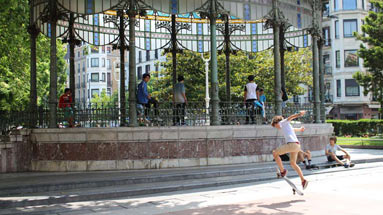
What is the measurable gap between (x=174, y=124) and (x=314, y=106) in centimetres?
735

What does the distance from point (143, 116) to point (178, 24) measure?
9591mm

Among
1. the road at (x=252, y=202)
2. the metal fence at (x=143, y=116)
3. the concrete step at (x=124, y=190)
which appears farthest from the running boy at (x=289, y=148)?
the metal fence at (x=143, y=116)

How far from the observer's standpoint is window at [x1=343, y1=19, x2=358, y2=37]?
52156 mm

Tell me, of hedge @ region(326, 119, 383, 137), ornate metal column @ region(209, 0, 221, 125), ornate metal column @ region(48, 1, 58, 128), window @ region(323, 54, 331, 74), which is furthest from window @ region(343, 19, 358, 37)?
ornate metal column @ region(48, 1, 58, 128)

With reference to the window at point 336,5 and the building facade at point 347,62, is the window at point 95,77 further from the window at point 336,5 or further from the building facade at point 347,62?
the window at point 336,5

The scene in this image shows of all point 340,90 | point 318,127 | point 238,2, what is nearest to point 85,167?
point 238,2

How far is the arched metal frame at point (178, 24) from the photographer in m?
15.4

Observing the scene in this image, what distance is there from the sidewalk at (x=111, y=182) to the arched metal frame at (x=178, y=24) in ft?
7.57

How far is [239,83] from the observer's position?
120ft

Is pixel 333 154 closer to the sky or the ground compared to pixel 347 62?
closer to the ground

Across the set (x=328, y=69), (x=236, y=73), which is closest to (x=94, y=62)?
(x=328, y=69)

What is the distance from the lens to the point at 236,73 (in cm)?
3591

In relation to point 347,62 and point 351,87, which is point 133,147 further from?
point 347,62

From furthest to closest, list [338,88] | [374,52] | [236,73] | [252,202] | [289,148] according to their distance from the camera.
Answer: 1. [338,88]
2. [236,73]
3. [374,52]
4. [289,148]
5. [252,202]
